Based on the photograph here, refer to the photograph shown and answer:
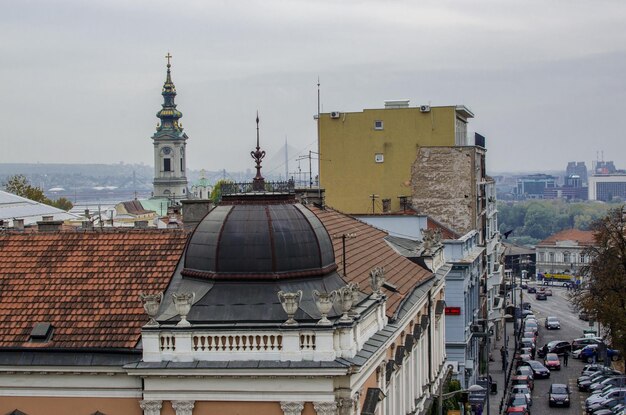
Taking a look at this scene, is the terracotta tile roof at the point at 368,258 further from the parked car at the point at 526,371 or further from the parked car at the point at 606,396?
the parked car at the point at 526,371

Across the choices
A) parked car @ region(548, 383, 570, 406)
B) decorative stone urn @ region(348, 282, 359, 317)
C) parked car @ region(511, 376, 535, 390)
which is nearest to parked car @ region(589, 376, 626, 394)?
parked car @ region(548, 383, 570, 406)

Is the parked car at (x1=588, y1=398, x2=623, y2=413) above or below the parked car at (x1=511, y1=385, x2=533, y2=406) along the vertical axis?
above

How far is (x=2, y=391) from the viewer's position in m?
30.7

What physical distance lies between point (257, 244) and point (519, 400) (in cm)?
3821

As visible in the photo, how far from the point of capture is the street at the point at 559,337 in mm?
68000

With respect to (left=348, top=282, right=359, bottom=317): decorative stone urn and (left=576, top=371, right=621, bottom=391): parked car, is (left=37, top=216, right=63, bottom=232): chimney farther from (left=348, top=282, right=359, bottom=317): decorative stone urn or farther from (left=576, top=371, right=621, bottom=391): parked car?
(left=576, top=371, right=621, bottom=391): parked car

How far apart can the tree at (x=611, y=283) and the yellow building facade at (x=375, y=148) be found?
526 inches

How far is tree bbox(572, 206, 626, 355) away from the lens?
7019 cm

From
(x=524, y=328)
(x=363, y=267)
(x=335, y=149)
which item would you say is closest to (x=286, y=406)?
(x=363, y=267)

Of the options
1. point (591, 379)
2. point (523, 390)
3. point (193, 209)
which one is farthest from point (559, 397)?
point (193, 209)

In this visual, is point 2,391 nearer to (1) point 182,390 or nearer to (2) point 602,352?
(1) point 182,390

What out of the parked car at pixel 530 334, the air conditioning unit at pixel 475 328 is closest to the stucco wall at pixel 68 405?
the air conditioning unit at pixel 475 328

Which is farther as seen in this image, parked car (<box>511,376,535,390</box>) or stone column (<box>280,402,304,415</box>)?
parked car (<box>511,376,535,390</box>)

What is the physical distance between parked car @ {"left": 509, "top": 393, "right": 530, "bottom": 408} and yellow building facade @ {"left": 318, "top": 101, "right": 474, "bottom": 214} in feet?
55.9
